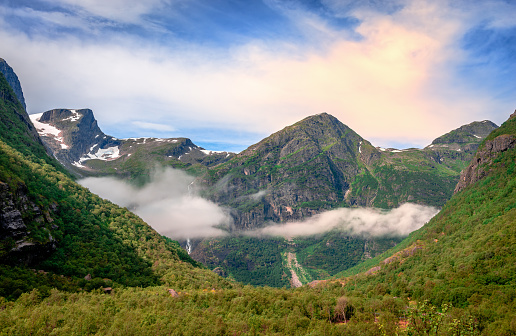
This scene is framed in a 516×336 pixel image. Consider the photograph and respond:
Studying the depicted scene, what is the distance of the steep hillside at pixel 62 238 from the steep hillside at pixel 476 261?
9716 centimetres

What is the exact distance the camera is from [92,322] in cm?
5725

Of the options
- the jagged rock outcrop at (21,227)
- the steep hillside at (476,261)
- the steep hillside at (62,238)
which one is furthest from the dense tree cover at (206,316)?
the steep hillside at (476,261)

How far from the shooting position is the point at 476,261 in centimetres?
12169

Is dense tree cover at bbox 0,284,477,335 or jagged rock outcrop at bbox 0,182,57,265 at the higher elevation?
jagged rock outcrop at bbox 0,182,57,265

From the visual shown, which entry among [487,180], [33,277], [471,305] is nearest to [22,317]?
[33,277]

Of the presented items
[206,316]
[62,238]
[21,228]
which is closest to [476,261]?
[206,316]

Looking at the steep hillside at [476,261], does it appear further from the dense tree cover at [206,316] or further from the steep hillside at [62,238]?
the steep hillside at [62,238]

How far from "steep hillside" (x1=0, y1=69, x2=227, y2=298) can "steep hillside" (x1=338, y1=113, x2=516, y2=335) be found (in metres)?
97.2

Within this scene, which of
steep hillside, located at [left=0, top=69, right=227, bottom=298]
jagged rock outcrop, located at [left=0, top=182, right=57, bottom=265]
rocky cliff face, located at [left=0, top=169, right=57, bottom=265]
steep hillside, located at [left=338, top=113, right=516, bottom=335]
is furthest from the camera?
steep hillside, located at [left=338, top=113, right=516, bottom=335]

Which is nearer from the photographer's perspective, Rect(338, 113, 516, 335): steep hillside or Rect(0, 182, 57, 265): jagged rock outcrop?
Rect(0, 182, 57, 265): jagged rock outcrop

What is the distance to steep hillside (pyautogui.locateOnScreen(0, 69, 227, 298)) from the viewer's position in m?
76.7

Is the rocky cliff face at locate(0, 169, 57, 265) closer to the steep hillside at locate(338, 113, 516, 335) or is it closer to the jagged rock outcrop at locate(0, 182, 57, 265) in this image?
the jagged rock outcrop at locate(0, 182, 57, 265)

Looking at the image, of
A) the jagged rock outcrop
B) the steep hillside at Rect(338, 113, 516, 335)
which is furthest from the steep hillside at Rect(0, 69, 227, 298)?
the steep hillside at Rect(338, 113, 516, 335)

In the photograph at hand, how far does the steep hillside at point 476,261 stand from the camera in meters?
86.0
